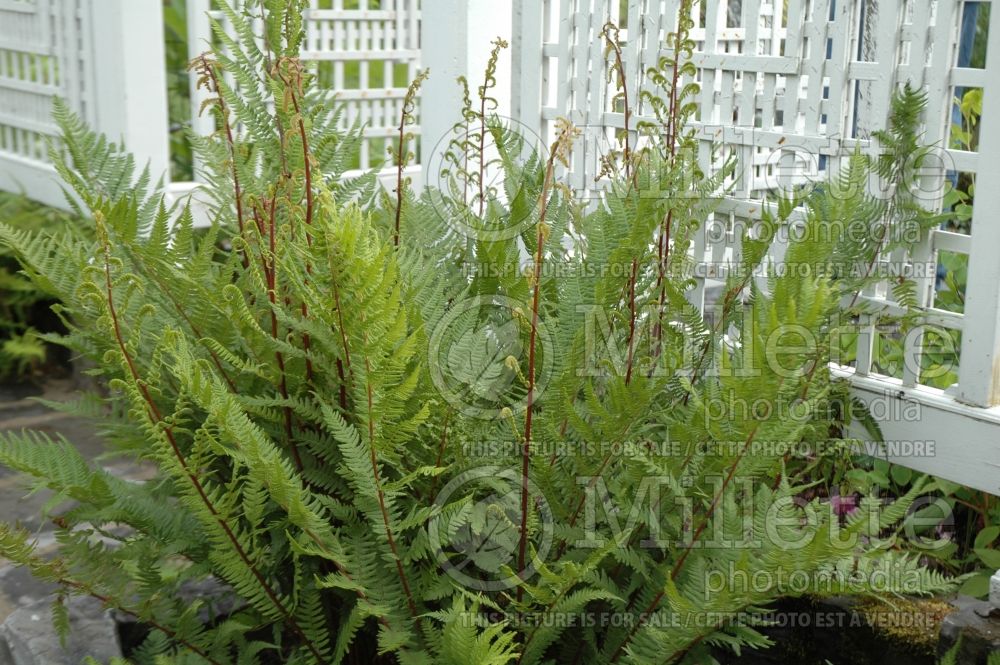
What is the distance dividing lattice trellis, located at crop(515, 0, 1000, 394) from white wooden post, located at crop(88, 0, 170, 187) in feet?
6.21

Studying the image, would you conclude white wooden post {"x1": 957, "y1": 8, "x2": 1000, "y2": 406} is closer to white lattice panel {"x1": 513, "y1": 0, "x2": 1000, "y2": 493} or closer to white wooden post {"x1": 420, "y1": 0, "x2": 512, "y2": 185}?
white lattice panel {"x1": 513, "y1": 0, "x2": 1000, "y2": 493}

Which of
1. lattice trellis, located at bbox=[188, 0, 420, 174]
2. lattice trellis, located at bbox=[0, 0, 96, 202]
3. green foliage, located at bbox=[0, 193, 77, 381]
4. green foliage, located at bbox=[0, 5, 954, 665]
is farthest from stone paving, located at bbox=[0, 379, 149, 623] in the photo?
lattice trellis, located at bbox=[188, 0, 420, 174]

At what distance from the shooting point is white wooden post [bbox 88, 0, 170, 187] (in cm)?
404

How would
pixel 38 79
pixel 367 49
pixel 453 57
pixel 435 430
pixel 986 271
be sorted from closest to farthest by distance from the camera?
1. pixel 435 430
2. pixel 986 271
3. pixel 453 57
4. pixel 38 79
5. pixel 367 49

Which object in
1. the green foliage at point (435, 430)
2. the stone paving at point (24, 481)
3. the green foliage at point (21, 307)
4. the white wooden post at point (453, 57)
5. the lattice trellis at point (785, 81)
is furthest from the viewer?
the green foliage at point (21, 307)

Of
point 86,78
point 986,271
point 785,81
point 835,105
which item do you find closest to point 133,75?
point 86,78

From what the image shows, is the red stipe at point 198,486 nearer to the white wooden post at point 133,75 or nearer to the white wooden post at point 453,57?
the white wooden post at point 453,57

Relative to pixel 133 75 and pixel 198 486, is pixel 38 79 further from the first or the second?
pixel 198 486

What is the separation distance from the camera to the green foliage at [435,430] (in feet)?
4.67

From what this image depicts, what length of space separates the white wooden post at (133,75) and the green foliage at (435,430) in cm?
219

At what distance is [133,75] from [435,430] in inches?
115

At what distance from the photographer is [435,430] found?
5.45 feet

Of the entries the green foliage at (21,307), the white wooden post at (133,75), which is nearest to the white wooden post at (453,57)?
the white wooden post at (133,75)

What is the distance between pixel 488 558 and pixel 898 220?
1.06 m
